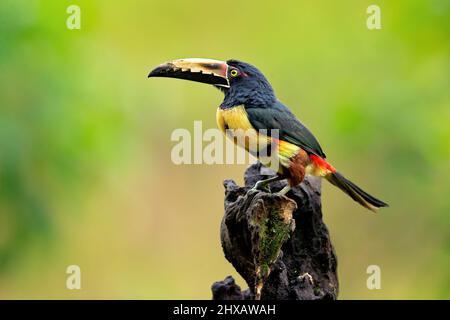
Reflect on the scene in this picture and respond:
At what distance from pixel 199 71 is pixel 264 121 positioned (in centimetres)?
65

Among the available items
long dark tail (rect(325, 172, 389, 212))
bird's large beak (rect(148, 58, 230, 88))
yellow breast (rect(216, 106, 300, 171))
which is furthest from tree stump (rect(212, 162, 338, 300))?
bird's large beak (rect(148, 58, 230, 88))

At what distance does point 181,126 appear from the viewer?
29.2 ft

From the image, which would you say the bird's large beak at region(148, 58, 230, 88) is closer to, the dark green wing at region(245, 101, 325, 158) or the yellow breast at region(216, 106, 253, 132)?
the yellow breast at region(216, 106, 253, 132)

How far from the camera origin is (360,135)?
25.2ft

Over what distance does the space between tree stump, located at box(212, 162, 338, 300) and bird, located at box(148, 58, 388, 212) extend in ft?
0.53

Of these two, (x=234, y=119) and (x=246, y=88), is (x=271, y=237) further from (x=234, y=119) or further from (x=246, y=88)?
(x=246, y=88)

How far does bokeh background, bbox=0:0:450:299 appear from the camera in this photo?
7.42m

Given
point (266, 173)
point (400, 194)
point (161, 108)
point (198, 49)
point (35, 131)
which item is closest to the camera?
point (266, 173)

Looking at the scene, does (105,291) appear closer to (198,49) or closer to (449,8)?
(198,49)

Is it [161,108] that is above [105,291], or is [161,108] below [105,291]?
above

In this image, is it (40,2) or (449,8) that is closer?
(40,2)

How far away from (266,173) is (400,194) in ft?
7.86

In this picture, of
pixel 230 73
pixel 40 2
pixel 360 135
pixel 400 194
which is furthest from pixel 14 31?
pixel 400 194

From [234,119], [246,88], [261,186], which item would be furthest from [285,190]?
[246,88]
